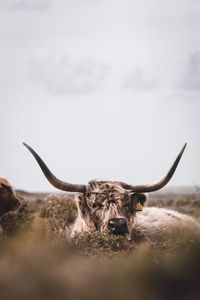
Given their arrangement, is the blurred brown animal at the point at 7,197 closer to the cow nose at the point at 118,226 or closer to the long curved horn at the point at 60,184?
the cow nose at the point at 118,226

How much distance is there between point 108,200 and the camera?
10.9 metres

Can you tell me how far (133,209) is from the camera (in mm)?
11273

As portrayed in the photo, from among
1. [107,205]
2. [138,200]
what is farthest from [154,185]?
[107,205]

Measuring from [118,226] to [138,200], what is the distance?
1.78 m

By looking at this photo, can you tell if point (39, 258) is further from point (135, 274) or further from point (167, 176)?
point (167, 176)

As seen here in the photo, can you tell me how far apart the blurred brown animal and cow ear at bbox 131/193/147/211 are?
3092 millimetres

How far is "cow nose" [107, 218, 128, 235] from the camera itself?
32.2 feet

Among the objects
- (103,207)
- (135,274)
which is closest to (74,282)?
(135,274)

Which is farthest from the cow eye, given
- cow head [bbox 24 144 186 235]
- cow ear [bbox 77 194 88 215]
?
cow ear [bbox 77 194 88 215]

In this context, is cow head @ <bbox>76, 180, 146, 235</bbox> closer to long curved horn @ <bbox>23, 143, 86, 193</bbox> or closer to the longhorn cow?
the longhorn cow

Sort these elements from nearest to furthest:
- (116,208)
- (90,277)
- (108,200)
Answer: (90,277), (116,208), (108,200)

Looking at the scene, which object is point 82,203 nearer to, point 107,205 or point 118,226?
point 107,205

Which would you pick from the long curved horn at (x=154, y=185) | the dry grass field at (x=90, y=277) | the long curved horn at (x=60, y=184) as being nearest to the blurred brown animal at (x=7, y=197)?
the long curved horn at (x=60, y=184)

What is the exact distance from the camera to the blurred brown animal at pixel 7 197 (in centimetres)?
844
